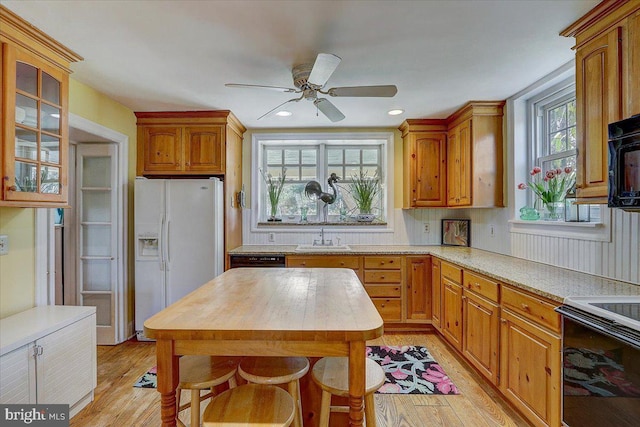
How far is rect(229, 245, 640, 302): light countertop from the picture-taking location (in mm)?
1733

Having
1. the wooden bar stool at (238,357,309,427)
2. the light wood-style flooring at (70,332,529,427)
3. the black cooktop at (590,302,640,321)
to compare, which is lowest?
the light wood-style flooring at (70,332,529,427)

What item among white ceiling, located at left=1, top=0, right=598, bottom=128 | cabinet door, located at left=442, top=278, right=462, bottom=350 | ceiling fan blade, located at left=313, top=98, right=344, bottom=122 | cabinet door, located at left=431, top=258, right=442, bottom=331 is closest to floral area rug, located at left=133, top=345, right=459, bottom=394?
cabinet door, located at left=442, top=278, right=462, bottom=350

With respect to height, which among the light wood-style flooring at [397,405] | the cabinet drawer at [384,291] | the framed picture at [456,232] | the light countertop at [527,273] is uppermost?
the framed picture at [456,232]

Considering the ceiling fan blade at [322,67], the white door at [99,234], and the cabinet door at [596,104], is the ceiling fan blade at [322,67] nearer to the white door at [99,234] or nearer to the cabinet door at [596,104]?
the cabinet door at [596,104]

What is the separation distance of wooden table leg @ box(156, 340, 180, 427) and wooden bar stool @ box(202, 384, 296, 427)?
167 millimetres

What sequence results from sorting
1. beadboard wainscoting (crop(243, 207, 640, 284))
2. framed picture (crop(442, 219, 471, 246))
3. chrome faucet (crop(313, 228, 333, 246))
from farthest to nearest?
chrome faucet (crop(313, 228, 333, 246)) < framed picture (crop(442, 219, 471, 246)) < beadboard wainscoting (crop(243, 207, 640, 284))

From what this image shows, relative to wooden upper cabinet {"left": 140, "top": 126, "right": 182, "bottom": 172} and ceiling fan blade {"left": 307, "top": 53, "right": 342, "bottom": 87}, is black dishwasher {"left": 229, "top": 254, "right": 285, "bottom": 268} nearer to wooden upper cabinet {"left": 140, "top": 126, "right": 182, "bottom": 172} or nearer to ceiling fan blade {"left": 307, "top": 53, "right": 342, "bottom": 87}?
wooden upper cabinet {"left": 140, "top": 126, "right": 182, "bottom": 172}

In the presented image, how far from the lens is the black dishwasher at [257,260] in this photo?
137 inches

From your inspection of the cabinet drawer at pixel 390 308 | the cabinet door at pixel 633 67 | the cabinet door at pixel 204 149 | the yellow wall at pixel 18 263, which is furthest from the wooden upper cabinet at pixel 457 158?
the yellow wall at pixel 18 263

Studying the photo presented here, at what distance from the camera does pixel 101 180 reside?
3.28 metres

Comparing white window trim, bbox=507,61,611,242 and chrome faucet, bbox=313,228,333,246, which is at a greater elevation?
white window trim, bbox=507,61,611,242

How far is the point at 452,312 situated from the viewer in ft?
9.78

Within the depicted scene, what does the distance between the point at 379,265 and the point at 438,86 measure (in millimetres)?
A: 1891

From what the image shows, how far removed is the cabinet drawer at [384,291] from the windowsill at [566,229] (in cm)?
130
